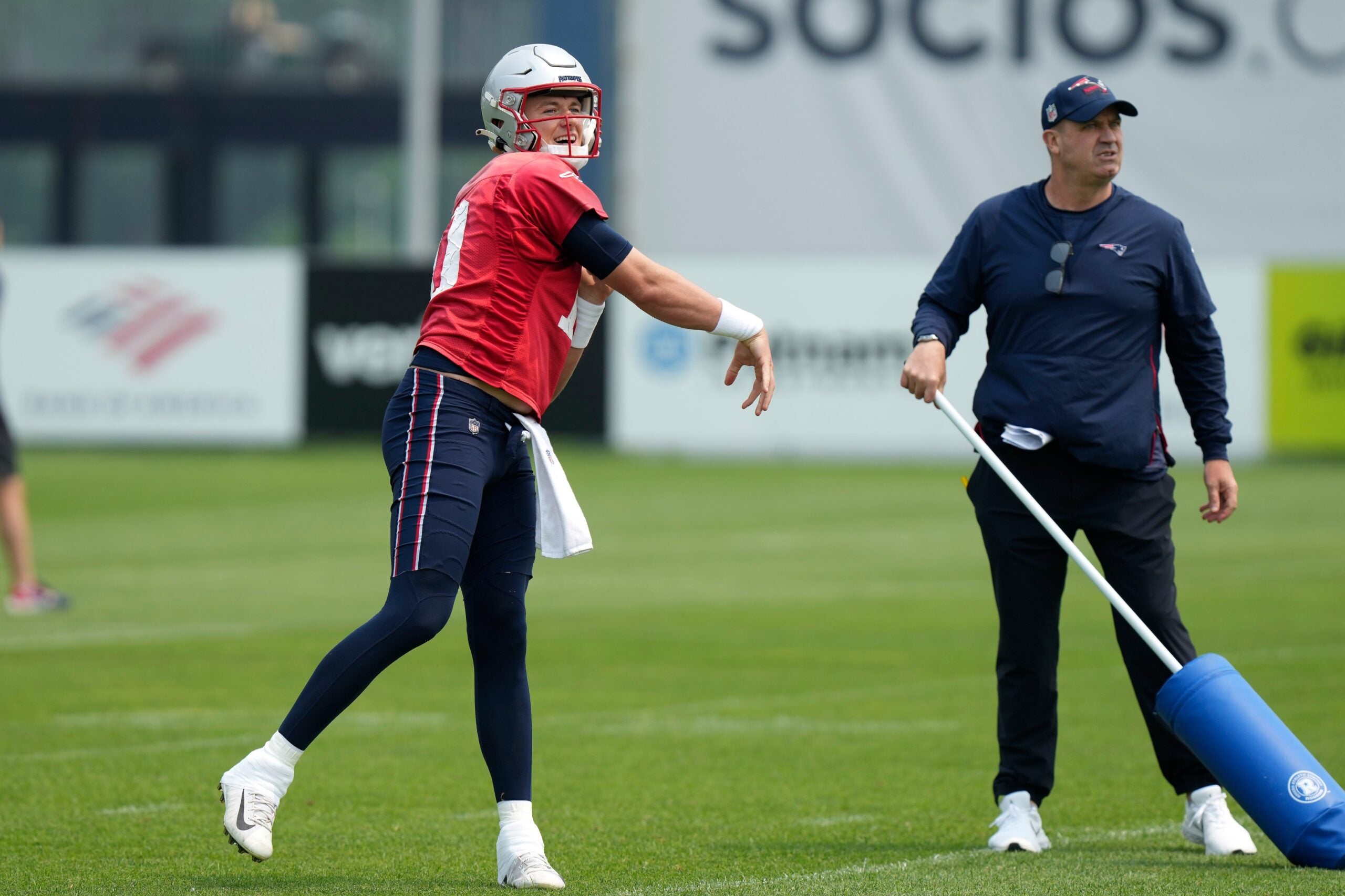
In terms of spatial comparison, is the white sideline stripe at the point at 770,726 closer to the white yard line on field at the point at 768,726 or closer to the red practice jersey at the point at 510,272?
the white yard line on field at the point at 768,726

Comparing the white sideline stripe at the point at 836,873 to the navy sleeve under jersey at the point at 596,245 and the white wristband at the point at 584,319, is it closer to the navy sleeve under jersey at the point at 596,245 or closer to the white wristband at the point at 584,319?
the white wristband at the point at 584,319

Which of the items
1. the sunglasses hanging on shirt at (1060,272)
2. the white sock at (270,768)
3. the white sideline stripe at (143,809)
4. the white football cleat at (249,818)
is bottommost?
the white sideline stripe at (143,809)

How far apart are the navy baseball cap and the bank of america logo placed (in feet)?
61.6

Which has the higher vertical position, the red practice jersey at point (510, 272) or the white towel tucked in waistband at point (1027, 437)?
the red practice jersey at point (510, 272)

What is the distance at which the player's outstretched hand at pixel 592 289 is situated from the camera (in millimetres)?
5957

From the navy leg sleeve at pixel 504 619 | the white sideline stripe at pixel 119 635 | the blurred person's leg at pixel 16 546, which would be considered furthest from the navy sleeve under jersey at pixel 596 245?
the blurred person's leg at pixel 16 546

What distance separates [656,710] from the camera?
9219 mm

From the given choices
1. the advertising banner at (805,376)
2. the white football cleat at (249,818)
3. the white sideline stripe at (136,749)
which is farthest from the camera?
the advertising banner at (805,376)

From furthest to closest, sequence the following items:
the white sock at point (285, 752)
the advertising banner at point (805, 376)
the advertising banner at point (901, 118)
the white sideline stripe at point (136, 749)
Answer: the advertising banner at point (901, 118)
the advertising banner at point (805, 376)
the white sideline stripe at point (136, 749)
the white sock at point (285, 752)

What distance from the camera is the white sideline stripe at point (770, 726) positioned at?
28.3 ft

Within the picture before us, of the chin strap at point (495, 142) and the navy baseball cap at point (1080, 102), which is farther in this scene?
the navy baseball cap at point (1080, 102)

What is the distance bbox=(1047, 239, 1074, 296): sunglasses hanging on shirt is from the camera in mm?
6395

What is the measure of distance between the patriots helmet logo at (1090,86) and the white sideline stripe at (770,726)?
3.15m

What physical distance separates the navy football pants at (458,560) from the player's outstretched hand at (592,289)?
405 millimetres
